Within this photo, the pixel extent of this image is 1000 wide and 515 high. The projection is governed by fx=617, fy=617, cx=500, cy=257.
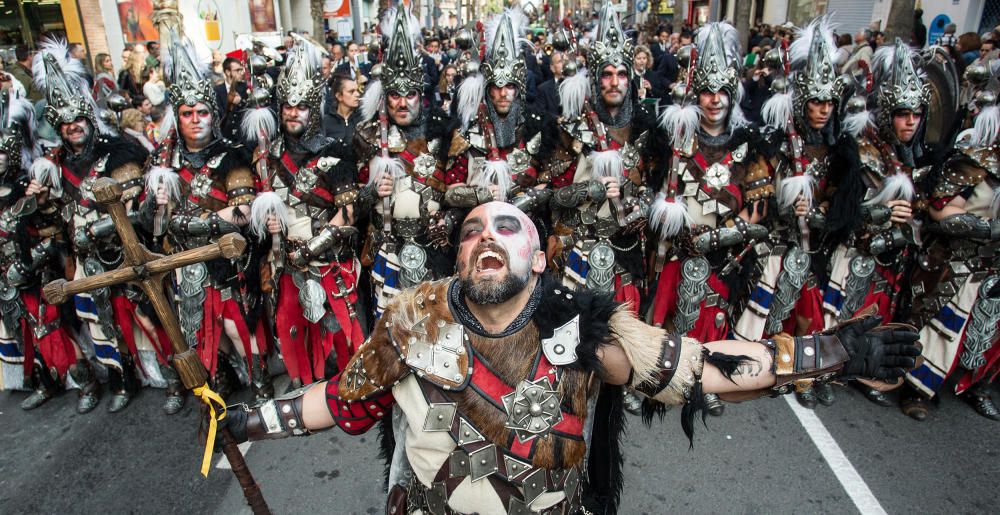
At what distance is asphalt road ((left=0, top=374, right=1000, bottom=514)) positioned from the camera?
3627 millimetres

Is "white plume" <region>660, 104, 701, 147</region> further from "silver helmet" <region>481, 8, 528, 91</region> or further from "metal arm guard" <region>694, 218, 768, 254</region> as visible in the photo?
"silver helmet" <region>481, 8, 528, 91</region>

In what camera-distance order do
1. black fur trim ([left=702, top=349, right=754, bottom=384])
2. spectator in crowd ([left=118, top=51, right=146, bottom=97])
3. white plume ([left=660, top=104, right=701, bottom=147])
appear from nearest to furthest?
1. black fur trim ([left=702, top=349, right=754, bottom=384])
2. white plume ([left=660, top=104, right=701, bottom=147])
3. spectator in crowd ([left=118, top=51, right=146, bottom=97])

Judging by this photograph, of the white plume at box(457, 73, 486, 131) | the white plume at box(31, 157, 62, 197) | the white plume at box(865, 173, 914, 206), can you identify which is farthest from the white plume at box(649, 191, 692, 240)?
the white plume at box(31, 157, 62, 197)

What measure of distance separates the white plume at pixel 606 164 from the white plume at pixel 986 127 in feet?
7.48

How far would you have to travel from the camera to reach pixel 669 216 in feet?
13.5

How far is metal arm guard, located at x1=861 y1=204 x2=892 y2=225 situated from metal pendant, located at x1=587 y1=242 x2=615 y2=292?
1.68 m

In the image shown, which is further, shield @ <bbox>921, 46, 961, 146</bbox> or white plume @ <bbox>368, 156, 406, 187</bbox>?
shield @ <bbox>921, 46, 961, 146</bbox>

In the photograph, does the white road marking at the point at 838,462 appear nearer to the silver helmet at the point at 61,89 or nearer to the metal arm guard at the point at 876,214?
the metal arm guard at the point at 876,214

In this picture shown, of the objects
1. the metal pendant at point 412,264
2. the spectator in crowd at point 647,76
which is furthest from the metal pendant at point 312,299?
the spectator in crowd at point 647,76

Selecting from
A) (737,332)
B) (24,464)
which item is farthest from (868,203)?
(24,464)

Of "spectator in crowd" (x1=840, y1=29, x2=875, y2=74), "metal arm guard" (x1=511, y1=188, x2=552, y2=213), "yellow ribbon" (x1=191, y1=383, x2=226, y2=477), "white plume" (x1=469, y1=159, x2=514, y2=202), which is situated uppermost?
"spectator in crowd" (x1=840, y1=29, x2=875, y2=74)

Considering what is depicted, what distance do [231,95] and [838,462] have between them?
666cm

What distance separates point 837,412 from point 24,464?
18.4ft

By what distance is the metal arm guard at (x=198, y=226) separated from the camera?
4.00m
